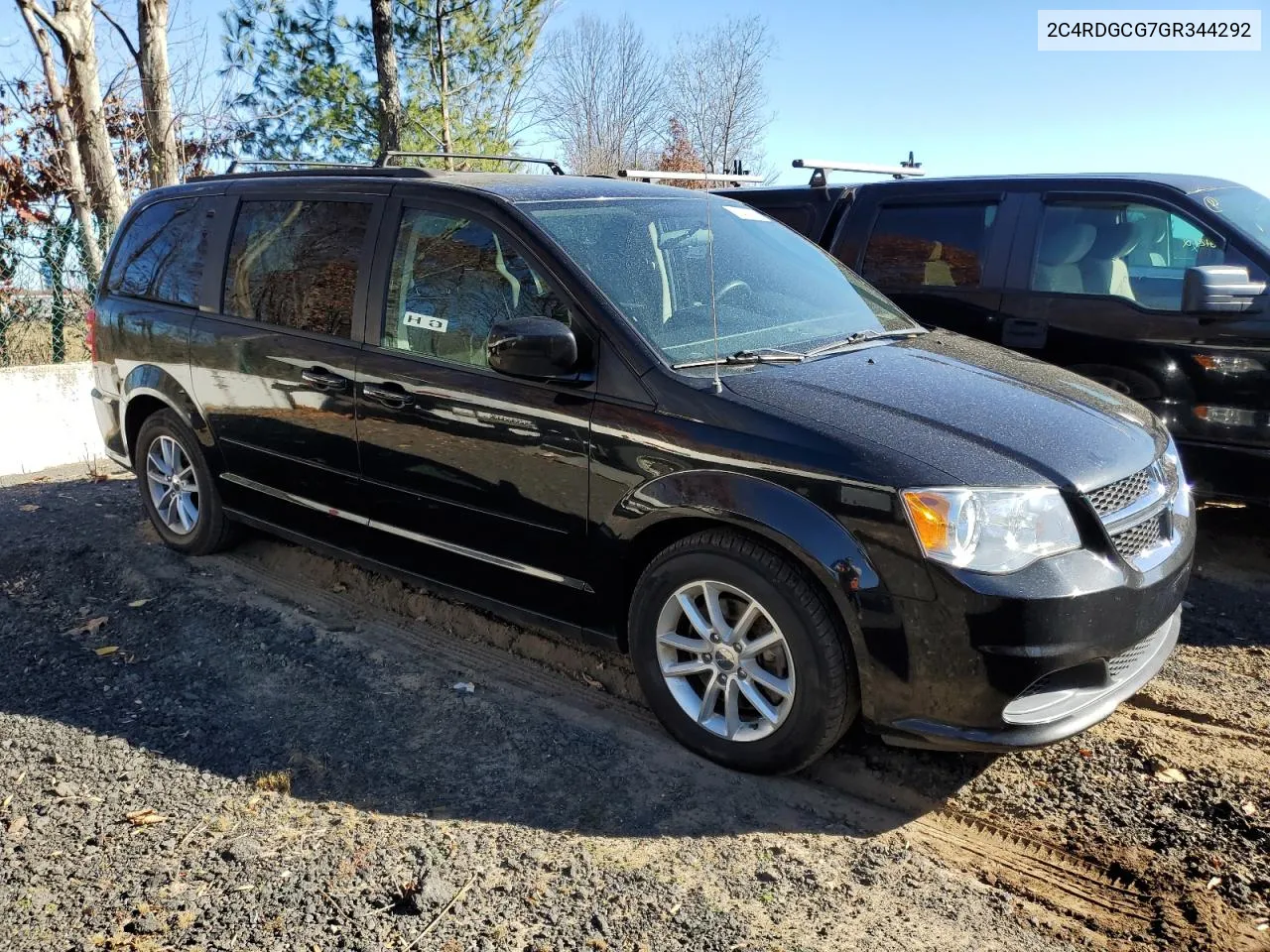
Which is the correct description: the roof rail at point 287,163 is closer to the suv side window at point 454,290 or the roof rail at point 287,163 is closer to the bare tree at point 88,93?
the suv side window at point 454,290

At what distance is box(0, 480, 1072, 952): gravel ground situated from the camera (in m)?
2.74

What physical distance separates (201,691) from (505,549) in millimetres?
1385

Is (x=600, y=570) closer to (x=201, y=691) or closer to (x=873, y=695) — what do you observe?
(x=873, y=695)

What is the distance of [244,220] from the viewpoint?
16.3ft

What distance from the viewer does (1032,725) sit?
9.89 feet

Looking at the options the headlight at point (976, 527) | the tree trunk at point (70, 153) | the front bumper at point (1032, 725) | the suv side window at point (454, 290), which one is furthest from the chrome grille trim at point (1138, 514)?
the tree trunk at point (70, 153)

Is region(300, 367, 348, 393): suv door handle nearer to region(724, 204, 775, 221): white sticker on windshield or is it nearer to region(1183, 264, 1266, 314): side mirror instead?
region(724, 204, 775, 221): white sticker on windshield

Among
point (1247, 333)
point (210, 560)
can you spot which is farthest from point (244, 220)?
point (1247, 333)

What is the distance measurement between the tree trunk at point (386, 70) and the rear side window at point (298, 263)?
7424 mm

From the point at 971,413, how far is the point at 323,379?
2.67 meters

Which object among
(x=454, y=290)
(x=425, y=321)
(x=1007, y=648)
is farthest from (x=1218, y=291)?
(x=425, y=321)

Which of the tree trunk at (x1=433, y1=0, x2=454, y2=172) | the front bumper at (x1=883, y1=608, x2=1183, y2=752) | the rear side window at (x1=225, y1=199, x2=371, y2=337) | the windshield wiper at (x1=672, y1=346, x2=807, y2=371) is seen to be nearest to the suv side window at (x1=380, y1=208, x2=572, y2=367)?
the rear side window at (x1=225, y1=199, x2=371, y2=337)

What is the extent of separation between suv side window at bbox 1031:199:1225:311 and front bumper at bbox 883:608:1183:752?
304cm

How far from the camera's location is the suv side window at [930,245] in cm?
599
